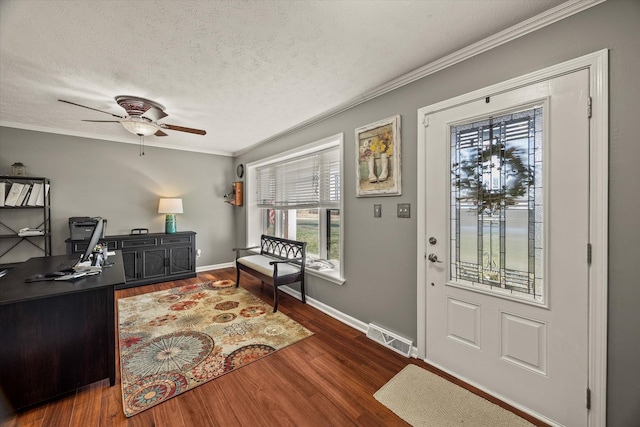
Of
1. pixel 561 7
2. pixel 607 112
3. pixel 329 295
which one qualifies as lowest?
pixel 329 295

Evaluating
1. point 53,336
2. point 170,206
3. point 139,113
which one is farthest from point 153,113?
point 53,336

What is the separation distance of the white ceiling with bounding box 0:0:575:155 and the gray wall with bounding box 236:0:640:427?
198mm

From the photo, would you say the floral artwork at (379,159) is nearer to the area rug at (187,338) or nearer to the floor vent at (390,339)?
the floor vent at (390,339)

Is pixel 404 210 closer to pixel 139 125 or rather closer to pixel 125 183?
pixel 139 125

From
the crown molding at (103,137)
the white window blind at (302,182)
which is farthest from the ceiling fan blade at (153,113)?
the white window blind at (302,182)

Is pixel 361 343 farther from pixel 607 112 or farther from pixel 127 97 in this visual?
pixel 127 97

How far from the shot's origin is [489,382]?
179 cm

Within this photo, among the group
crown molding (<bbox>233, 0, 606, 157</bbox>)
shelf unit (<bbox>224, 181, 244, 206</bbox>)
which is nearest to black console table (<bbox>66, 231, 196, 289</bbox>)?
shelf unit (<bbox>224, 181, 244, 206</bbox>)

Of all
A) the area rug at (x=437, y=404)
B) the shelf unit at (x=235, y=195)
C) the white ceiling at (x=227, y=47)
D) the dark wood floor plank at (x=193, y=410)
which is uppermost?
the white ceiling at (x=227, y=47)

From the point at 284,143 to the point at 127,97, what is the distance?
198 cm

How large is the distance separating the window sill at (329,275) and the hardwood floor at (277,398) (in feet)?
2.42

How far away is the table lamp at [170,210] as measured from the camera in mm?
4465

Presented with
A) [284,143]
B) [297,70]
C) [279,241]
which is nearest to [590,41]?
[297,70]

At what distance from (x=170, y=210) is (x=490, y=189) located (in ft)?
15.5
